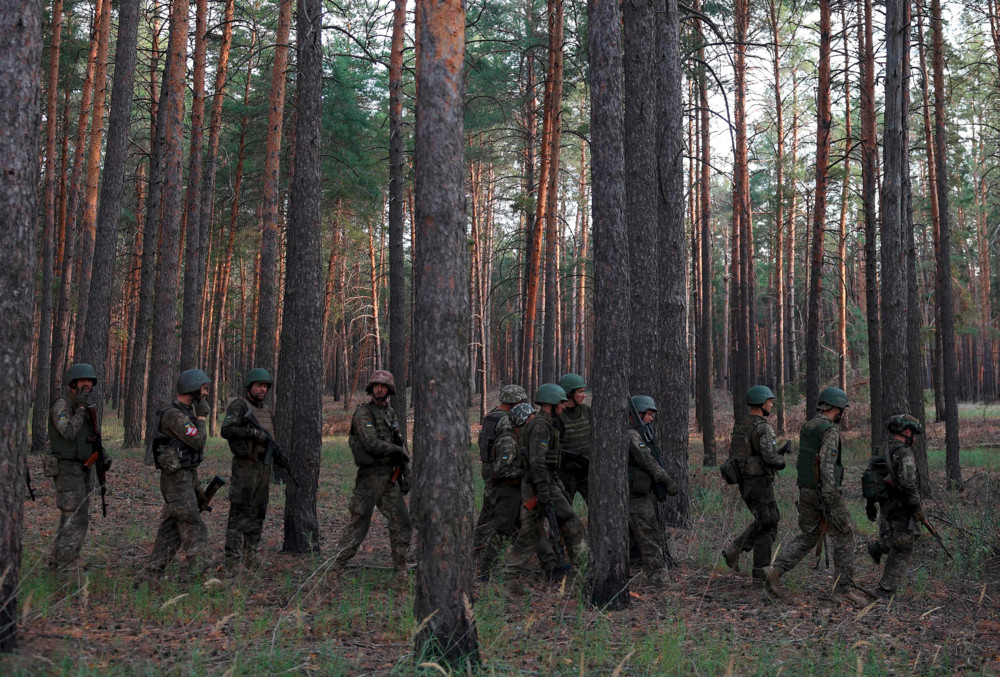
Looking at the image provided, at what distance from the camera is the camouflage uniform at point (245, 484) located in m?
7.67

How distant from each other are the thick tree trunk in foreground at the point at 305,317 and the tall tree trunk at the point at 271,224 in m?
4.14

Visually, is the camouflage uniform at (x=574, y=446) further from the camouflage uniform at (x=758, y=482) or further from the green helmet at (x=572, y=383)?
the camouflage uniform at (x=758, y=482)

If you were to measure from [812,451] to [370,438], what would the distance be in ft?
14.8

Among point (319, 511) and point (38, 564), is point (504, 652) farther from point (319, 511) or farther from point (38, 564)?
point (319, 511)

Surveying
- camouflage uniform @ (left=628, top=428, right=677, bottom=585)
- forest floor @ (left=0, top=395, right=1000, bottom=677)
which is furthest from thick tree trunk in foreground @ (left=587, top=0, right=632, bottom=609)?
camouflage uniform @ (left=628, top=428, right=677, bottom=585)

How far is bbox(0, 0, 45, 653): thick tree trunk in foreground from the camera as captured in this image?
489 cm

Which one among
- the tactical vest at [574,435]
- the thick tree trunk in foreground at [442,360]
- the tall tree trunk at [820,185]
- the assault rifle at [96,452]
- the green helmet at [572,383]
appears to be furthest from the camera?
the tall tree trunk at [820,185]

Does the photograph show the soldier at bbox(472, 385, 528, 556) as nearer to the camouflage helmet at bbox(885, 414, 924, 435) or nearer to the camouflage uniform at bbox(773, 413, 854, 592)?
the camouflage uniform at bbox(773, 413, 854, 592)

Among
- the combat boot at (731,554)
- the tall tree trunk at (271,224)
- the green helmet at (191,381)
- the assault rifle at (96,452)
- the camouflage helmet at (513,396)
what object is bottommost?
the combat boot at (731,554)

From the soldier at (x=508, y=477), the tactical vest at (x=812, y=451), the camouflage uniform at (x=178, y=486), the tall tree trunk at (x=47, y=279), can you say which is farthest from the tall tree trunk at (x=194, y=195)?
the tactical vest at (x=812, y=451)

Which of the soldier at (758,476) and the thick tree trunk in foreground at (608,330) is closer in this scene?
the thick tree trunk in foreground at (608,330)

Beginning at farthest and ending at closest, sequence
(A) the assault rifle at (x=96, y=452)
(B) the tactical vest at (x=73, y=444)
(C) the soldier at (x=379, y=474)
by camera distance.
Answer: (C) the soldier at (x=379, y=474) → (A) the assault rifle at (x=96, y=452) → (B) the tactical vest at (x=73, y=444)

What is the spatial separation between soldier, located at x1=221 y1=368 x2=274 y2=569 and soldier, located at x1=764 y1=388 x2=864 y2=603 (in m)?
5.24

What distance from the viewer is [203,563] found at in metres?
7.20
